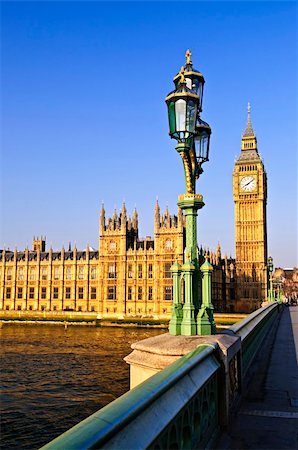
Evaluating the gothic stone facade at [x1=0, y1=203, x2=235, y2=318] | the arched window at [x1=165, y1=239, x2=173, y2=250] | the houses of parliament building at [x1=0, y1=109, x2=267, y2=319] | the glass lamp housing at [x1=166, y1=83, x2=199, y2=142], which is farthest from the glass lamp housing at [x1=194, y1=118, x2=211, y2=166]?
the arched window at [x1=165, y1=239, x2=173, y2=250]

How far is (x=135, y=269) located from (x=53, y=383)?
48125 mm

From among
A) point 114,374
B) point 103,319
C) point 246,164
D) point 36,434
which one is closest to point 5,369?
point 114,374

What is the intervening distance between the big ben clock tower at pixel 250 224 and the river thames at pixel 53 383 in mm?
46124

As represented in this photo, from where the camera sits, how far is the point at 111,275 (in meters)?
77.9

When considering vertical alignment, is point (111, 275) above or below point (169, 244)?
below

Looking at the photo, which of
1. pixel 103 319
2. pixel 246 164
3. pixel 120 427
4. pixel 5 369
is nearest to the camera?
pixel 120 427

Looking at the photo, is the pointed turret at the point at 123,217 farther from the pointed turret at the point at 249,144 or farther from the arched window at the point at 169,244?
the pointed turret at the point at 249,144

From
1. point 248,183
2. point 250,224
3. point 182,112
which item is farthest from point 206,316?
point 248,183

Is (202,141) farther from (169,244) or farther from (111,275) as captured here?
(111,275)

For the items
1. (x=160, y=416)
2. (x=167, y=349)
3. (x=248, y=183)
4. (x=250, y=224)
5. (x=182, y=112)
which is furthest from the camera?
(x=248, y=183)

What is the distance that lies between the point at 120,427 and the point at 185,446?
1.57 metres

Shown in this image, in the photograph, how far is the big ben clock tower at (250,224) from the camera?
301 ft

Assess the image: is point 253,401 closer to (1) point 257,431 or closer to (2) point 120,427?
(1) point 257,431

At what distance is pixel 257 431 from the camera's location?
598 cm
